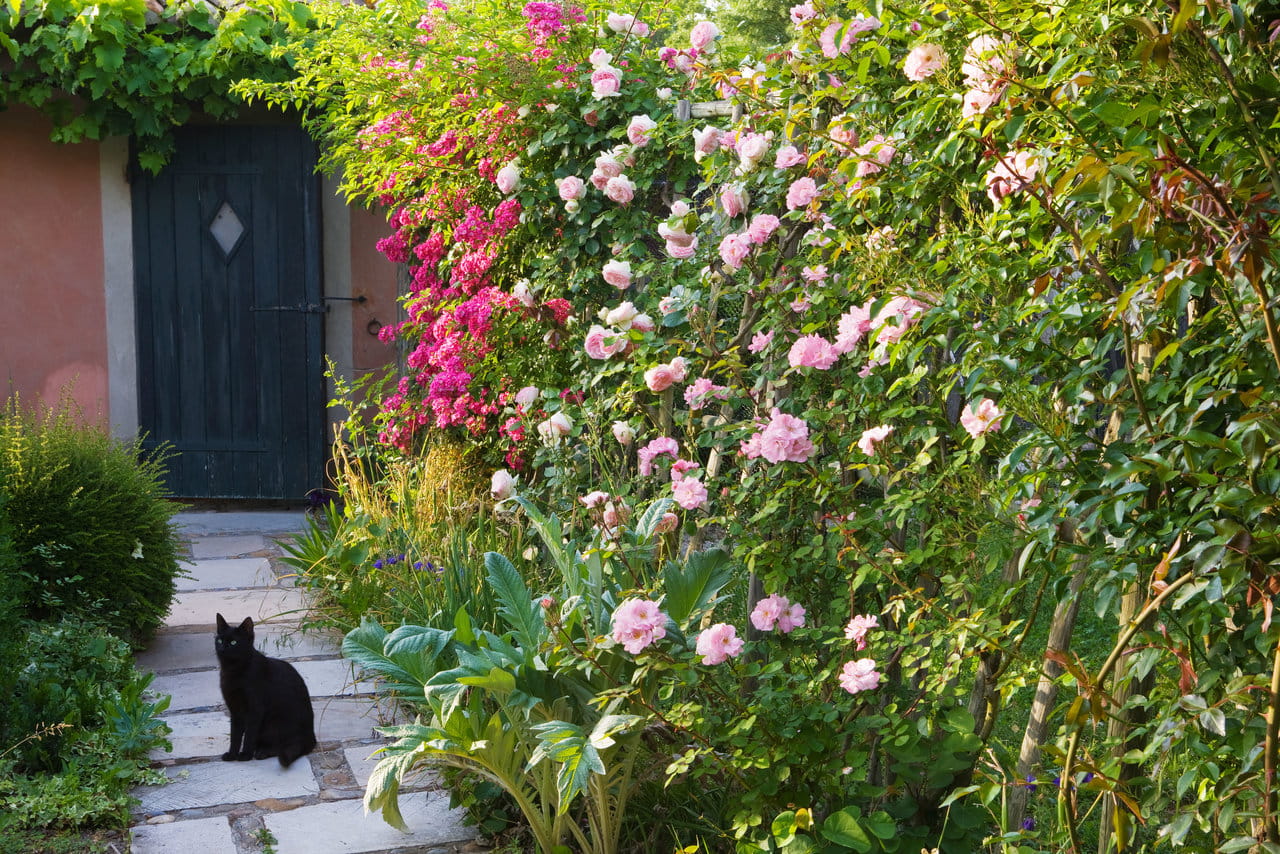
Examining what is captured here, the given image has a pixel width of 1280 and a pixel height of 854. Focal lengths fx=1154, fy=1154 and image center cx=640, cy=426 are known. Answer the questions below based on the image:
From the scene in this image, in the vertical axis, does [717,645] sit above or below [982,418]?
below

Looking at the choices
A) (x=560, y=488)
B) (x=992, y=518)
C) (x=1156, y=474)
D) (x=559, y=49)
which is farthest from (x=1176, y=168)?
(x=559, y=49)

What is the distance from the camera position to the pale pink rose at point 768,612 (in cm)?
245

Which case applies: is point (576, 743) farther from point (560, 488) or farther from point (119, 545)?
point (119, 545)

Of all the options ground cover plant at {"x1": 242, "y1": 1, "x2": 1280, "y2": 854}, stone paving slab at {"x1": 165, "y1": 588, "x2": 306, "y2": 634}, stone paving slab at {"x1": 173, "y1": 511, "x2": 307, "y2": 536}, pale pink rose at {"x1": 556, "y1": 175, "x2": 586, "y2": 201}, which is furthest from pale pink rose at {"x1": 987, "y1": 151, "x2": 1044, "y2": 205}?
stone paving slab at {"x1": 173, "y1": 511, "x2": 307, "y2": 536}

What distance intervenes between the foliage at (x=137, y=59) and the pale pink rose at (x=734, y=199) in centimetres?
420

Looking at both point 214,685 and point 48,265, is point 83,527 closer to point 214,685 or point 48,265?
point 214,685

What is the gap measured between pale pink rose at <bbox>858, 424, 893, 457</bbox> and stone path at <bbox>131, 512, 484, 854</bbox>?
4.49 feet

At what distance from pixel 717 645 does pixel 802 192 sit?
0.98 meters

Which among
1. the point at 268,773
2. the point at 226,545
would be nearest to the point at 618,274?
the point at 268,773

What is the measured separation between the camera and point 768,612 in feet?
8.06

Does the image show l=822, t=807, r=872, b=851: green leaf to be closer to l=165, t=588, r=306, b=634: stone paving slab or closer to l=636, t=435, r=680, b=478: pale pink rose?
l=636, t=435, r=680, b=478: pale pink rose

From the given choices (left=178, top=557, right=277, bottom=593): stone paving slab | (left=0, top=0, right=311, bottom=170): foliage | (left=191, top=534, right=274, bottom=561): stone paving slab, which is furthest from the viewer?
(left=0, top=0, right=311, bottom=170): foliage

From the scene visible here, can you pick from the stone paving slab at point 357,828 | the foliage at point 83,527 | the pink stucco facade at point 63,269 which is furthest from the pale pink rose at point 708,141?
the pink stucco facade at point 63,269

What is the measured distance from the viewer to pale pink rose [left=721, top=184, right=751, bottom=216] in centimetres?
273
